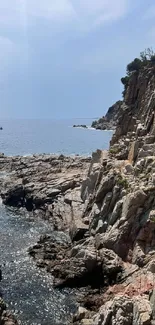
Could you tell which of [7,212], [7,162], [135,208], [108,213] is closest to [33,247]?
[108,213]

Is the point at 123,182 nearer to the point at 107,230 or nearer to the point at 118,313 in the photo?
the point at 107,230

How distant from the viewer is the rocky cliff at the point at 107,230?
104 feet

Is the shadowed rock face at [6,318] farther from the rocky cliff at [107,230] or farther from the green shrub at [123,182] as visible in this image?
the green shrub at [123,182]

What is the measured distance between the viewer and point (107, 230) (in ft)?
157

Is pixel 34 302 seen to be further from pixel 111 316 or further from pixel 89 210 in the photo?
pixel 89 210

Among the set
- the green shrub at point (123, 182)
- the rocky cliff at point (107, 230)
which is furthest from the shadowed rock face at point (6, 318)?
the green shrub at point (123, 182)

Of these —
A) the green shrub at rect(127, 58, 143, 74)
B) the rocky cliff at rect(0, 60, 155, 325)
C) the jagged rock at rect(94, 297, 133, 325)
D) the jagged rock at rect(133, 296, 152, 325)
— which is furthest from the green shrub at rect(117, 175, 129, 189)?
the green shrub at rect(127, 58, 143, 74)

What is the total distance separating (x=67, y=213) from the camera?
64062 millimetres

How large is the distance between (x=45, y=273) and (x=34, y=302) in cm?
598

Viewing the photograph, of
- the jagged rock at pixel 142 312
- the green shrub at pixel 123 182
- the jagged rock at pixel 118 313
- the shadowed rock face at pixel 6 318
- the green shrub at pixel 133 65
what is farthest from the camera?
the green shrub at pixel 133 65

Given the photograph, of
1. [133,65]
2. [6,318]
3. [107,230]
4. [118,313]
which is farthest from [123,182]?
[133,65]

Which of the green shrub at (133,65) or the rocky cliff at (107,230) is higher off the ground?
the green shrub at (133,65)

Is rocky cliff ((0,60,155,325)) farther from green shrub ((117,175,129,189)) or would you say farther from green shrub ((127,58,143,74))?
green shrub ((127,58,143,74))

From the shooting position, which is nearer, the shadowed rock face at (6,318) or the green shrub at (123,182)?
the shadowed rock face at (6,318)
